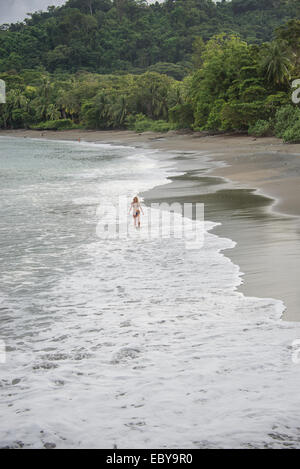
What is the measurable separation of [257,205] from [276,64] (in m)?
40.3

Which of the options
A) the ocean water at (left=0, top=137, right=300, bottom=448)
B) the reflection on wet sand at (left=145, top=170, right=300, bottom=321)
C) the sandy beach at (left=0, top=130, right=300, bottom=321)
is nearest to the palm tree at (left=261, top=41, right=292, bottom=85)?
A: the sandy beach at (left=0, top=130, right=300, bottom=321)

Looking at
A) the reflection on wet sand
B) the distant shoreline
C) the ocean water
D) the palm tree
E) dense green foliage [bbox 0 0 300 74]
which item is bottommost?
the ocean water

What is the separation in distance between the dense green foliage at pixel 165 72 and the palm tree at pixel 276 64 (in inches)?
4.5

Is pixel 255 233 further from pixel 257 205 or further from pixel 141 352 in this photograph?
pixel 141 352

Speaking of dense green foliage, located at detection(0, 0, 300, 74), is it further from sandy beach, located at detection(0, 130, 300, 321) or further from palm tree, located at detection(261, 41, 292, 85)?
sandy beach, located at detection(0, 130, 300, 321)

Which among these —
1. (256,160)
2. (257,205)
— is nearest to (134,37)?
(256,160)

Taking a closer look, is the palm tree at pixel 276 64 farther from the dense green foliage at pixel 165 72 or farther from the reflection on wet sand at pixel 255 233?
the reflection on wet sand at pixel 255 233

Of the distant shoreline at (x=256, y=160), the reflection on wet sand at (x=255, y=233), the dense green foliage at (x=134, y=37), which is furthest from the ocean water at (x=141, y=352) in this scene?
the dense green foliage at (x=134, y=37)

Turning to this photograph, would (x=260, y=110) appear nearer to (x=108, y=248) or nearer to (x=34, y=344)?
(x=108, y=248)

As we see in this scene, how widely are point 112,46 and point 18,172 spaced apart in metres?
164

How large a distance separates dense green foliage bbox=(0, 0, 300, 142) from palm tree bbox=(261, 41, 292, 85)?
0.11 meters

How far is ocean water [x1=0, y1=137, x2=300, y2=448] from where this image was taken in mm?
4641

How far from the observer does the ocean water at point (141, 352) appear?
15.2 ft
